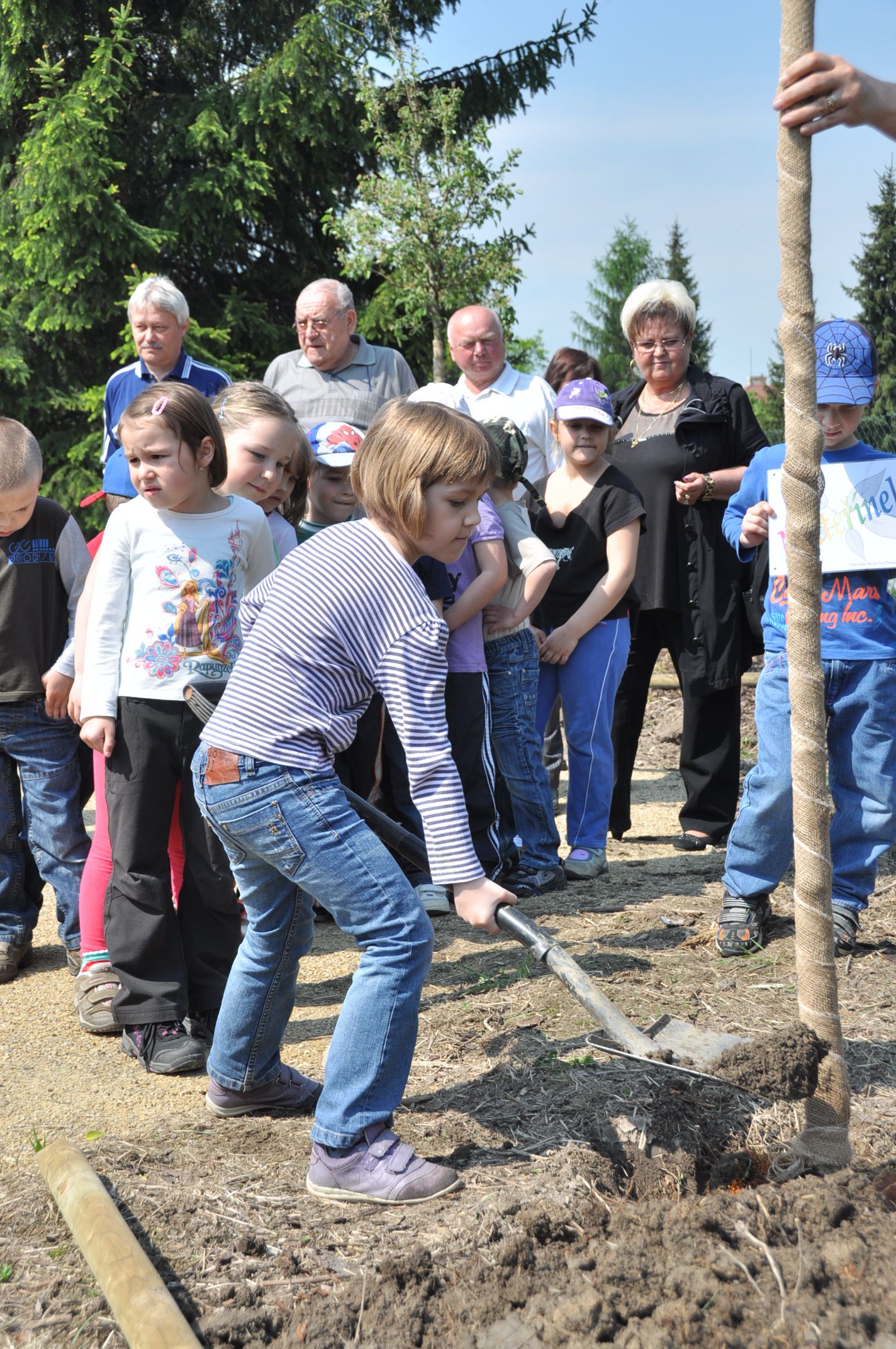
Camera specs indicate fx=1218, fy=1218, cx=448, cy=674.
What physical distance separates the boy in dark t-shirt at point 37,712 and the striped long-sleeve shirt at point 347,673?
5.60 ft

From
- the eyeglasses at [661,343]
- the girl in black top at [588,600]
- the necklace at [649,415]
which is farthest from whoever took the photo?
the necklace at [649,415]

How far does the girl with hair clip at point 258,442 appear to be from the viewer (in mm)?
3953

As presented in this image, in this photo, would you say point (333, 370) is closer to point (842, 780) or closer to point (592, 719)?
point (592, 719)

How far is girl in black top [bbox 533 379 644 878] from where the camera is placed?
16.3 feet

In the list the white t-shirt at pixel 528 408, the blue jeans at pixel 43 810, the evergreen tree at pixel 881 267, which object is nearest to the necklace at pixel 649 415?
the white t-shirt at pixel 528 408

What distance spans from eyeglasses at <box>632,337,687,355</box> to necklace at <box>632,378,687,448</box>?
215 millimetres

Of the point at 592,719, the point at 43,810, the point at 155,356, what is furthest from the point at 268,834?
the point at 155,356

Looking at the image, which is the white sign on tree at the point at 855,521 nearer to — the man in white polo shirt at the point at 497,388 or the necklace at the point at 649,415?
the necklace at the point at 649,415

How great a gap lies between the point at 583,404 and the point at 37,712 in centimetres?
240

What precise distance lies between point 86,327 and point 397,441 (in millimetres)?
13620

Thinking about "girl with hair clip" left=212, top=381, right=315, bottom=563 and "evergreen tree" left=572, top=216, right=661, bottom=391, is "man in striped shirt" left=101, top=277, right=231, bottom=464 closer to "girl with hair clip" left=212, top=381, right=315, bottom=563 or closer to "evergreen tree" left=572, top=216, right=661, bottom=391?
"girl with hair clip" left=212, top=381, right=315, bottom=563

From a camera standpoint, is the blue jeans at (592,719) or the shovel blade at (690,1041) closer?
the shovel blade at (690,1041)

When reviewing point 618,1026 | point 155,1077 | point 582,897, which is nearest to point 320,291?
point 582,897

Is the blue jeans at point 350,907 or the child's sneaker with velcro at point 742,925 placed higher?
the blue jeans at point 350,907
